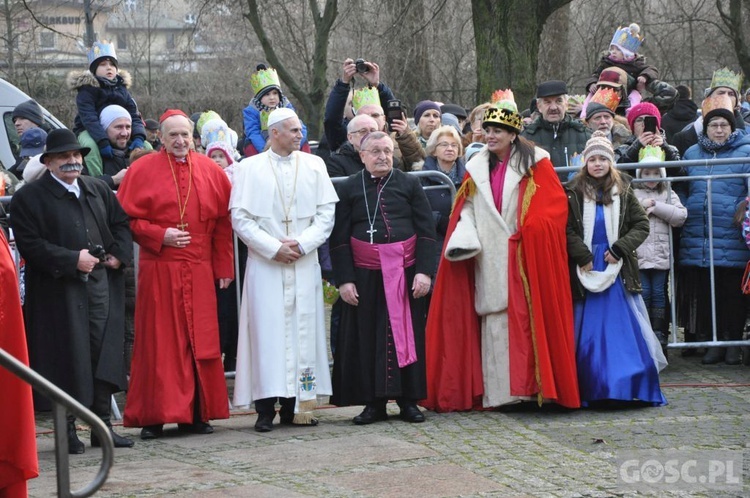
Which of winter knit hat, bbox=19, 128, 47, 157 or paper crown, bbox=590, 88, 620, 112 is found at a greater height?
paper crown, bbox=590, 88, 620, 112

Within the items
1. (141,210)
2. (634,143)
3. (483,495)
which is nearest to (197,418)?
(141,210)

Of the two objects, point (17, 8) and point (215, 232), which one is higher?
point (17, 8)

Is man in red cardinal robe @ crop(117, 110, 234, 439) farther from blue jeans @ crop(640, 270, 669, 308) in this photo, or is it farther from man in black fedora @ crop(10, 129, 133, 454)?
blue jeans @ crop(640, 270, 669, 308)

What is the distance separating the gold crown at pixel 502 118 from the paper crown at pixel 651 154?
1661 mm

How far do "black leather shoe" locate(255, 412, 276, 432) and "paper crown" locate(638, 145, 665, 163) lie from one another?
3.58m

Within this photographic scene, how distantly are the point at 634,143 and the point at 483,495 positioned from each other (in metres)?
4.82

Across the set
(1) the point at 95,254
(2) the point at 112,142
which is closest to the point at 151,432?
(1) the point at 95,254

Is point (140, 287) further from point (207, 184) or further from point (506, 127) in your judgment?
point (506, 127)

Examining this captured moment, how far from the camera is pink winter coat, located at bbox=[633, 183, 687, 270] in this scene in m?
9.68

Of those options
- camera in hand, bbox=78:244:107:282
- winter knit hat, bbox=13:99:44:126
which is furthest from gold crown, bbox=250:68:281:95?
camera in hand, bbox=78:244:107:282

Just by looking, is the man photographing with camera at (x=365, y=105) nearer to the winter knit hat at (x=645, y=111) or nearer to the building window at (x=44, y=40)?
the winter knit hat at (x=645, y=111)

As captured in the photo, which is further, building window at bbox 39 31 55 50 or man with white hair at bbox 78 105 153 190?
building window at bbox 39 31 55 50

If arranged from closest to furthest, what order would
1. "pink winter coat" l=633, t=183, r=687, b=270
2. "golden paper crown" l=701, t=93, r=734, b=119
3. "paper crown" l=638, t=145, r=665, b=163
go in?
"pink winter coat" l=633, t=183, r=687, b=270
"paper crown" l=638, t=145, r=665, b=163
"golden paper crown" l=701, t=93, r=734, b=119

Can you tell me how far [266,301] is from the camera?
322 inches
